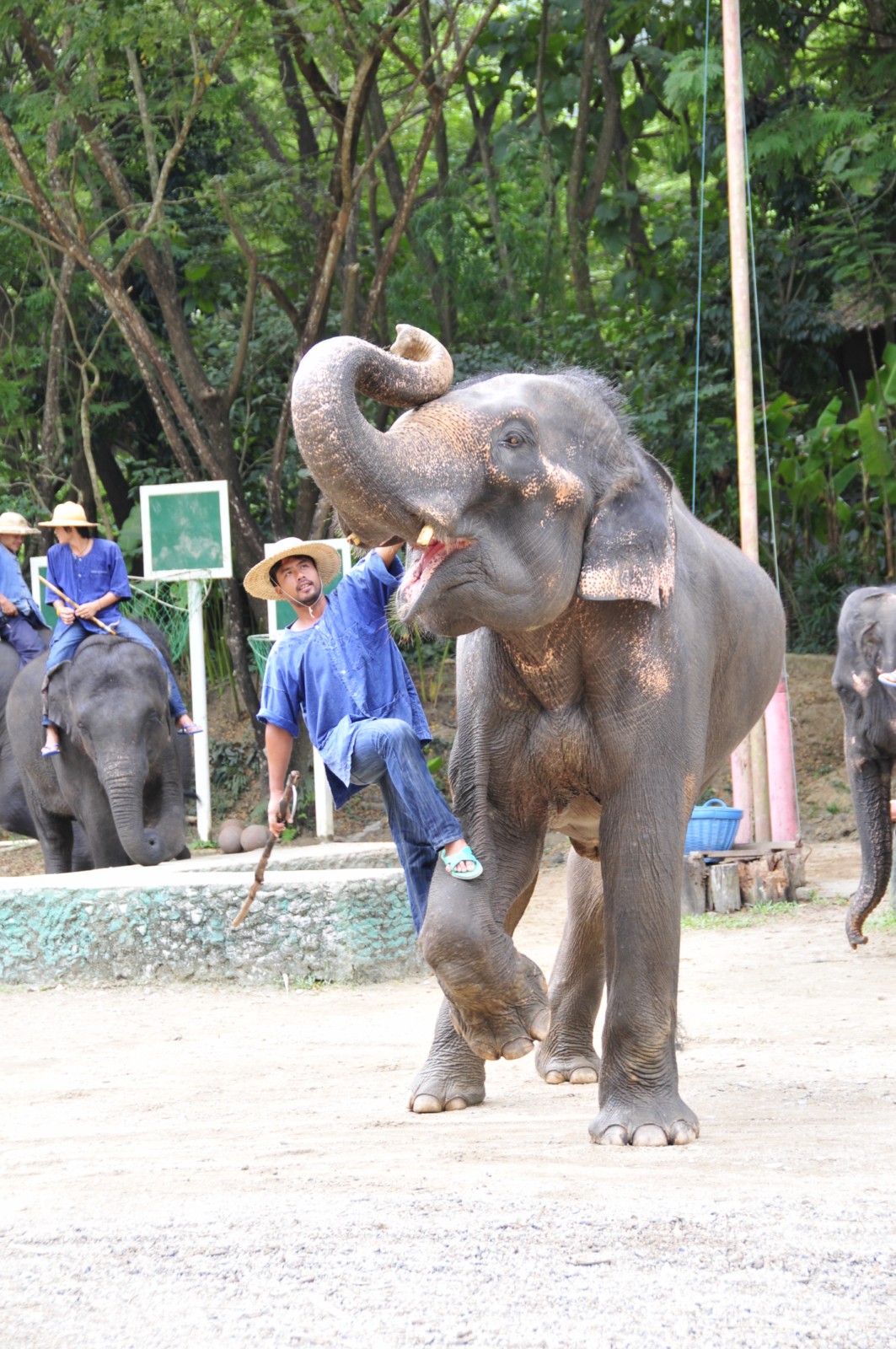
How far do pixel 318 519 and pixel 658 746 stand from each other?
31.1 ft

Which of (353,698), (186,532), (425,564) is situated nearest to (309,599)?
(353,698)

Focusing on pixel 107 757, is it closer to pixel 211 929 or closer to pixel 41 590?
A: pixel 211 929

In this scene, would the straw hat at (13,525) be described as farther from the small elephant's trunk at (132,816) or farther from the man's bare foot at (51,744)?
the small elephant's trunk at (132,816)

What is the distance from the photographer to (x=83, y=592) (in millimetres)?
10398

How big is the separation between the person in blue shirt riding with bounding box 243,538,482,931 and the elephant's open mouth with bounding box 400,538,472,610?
2.99 ft

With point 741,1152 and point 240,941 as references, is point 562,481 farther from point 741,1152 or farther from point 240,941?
point 240,941

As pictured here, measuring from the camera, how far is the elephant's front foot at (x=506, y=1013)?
4.30 meters

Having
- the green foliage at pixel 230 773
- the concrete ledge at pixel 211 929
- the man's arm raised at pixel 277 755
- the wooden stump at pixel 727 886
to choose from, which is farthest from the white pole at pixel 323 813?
the man's arm raised at pixel 277 755

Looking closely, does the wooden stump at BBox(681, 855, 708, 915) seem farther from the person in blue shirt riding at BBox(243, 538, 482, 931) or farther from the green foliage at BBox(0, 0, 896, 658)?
the green foliage at BBox(0, 0, 896, 658)

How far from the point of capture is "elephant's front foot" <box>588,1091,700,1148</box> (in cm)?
439

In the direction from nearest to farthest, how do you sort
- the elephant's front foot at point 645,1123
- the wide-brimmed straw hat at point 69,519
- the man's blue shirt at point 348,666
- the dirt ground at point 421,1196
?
the dirt ground at point 421,1196 → the elephant's front foot at point 645,1123 → the man's blue shirt at point 348,666 → the wide-brimmed straw hat at point 69,519

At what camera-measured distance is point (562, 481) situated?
415 centimetres

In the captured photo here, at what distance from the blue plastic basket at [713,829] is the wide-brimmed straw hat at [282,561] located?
5157 millimetres

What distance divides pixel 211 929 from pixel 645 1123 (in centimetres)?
392
